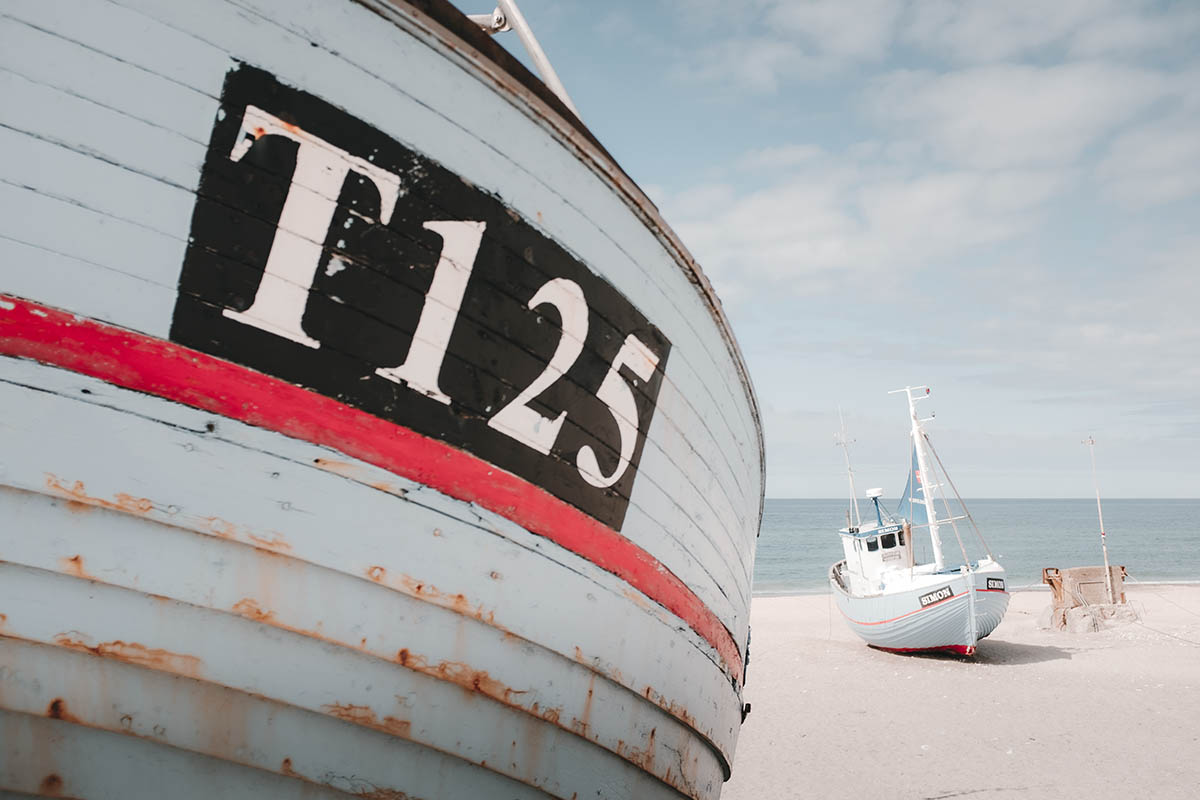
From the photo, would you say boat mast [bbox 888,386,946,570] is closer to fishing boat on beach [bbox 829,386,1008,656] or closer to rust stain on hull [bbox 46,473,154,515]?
fishing boat on beach [bbox 829,386,1008,656]

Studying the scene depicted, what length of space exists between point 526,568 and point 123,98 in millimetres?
1854

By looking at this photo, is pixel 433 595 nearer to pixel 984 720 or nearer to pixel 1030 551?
pixel 984 720

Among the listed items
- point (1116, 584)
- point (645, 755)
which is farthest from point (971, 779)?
point (1116, 584)

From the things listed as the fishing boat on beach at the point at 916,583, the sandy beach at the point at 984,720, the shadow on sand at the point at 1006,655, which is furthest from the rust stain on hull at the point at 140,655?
the shadow on sand at the point at 1006,655

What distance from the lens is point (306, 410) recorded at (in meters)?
2.21

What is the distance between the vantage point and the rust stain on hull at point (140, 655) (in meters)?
1.94

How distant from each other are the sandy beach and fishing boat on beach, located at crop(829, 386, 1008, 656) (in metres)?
0.78

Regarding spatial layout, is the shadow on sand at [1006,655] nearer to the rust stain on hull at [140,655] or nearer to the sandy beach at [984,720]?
the sandy beach at [984,720]

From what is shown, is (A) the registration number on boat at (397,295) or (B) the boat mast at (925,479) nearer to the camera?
(A) the registration number on boat at (397,295)

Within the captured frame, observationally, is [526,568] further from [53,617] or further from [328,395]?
[53,617]

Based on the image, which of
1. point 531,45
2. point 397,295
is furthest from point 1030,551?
point 397,295

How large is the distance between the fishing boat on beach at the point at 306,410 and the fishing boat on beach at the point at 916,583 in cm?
1586

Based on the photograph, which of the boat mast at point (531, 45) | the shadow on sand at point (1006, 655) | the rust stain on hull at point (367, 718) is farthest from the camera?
the shadow on sand at point (1006, 655)

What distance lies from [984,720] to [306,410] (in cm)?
1457
